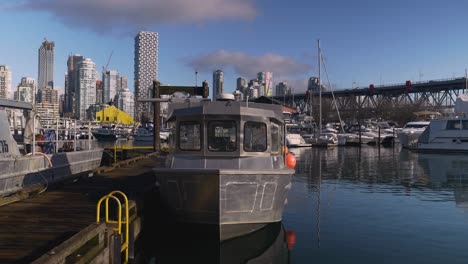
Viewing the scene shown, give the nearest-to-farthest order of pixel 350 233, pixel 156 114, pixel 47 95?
pixel 350 233 → pixel 156 114 → pixel 47 95

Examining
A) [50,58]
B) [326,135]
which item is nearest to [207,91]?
[326,135]

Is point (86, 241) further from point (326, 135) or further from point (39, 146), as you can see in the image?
Answer: point (326, 135)

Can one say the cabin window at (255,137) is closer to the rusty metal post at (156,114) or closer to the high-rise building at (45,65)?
the rusty metal post at (156,114)

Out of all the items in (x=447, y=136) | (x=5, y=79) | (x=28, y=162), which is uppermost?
(x=5, y=79)

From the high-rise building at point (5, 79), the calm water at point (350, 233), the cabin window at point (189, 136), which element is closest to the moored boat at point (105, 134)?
the high-rise building at point (5, 79)

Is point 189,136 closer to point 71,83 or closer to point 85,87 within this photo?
point 85,87

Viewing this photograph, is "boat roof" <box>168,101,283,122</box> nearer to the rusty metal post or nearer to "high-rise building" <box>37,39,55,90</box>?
the rusty metal post

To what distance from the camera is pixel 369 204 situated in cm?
1866

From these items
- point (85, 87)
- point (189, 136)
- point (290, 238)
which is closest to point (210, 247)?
point (290, 238)

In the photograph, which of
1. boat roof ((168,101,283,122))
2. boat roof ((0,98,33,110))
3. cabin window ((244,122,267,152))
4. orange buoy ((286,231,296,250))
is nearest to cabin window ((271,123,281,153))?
boat roof ((168,101,283,122))

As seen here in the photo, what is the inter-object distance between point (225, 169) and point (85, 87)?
150 m

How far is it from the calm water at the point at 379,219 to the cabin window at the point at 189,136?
3.99 meters

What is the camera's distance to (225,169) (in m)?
11.3

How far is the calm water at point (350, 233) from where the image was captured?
1118 cm
